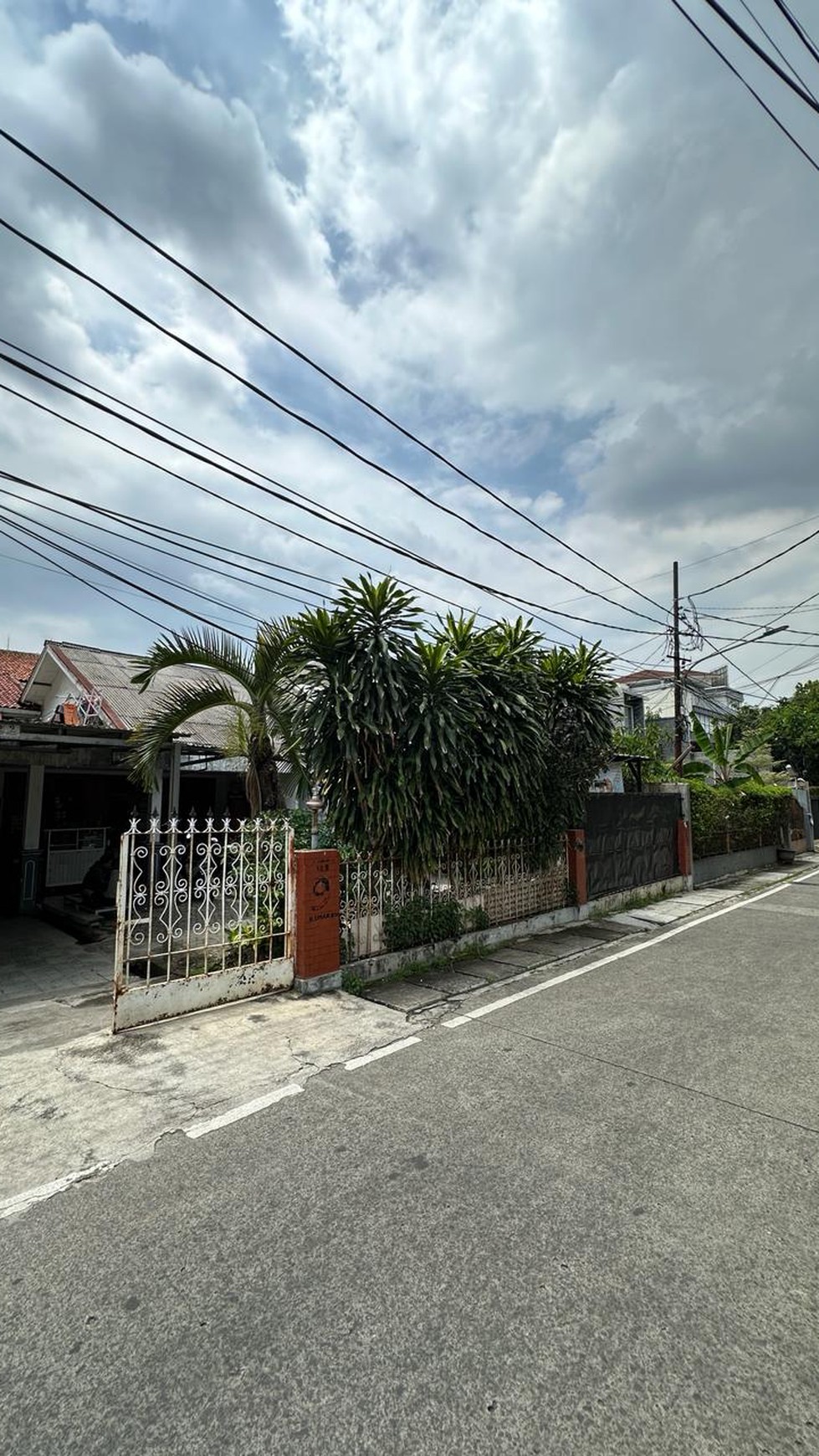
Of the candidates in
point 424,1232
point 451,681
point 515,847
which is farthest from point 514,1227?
point 515,847

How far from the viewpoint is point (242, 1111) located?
3.76m

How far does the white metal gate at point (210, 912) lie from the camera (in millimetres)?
4961

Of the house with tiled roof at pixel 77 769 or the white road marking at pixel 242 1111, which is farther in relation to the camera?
the house with tiled roof at pixel 77 769

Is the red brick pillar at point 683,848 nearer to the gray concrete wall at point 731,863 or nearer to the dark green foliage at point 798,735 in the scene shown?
the gray concrete wall at point 731,863

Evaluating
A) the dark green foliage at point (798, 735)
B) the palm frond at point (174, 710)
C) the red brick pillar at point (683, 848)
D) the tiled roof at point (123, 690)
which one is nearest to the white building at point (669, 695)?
the dark green foliage at point (798, 735)

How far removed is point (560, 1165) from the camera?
3.14 meters

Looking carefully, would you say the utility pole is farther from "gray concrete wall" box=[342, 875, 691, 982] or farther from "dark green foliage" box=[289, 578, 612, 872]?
"dark green foliage" box=[289, 578, 612, 872]

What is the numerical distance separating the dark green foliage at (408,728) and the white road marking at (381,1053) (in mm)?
2237

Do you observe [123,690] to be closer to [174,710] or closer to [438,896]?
[174,710]

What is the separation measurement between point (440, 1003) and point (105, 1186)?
3.28 metres

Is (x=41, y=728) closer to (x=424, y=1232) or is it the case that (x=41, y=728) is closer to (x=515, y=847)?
(x=515, y=847)

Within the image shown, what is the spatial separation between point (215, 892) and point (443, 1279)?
147 inches

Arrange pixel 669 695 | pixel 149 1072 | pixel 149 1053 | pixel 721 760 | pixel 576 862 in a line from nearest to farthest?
pixel 149 1072 < pixel 149 1053 < pixel 576 862 < pixel 721 760 < pixel 669 695

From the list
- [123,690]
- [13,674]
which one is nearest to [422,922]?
[123,690]
